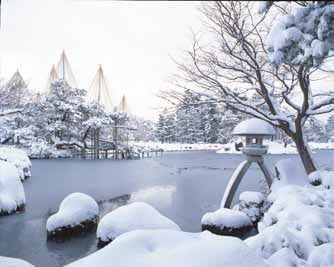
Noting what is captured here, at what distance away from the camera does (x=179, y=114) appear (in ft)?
16.5

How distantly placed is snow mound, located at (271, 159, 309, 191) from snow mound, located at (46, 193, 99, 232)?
3370 millimetres

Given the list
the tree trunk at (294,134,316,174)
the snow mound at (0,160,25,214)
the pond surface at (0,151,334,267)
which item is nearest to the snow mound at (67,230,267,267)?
the pond surface at (0,151,334,267)

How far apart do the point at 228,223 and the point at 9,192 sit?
513 cm

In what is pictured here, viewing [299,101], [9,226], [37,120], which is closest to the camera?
[299,101]

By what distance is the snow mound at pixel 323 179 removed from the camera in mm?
3078

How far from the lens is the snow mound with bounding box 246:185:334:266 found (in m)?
1.85

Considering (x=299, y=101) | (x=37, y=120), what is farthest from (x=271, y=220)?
(x=37, y=120)

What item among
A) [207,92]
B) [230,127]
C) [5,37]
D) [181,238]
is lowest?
[181,238]

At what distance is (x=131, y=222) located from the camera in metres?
3.74

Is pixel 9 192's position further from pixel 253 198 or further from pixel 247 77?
pixel 247 77

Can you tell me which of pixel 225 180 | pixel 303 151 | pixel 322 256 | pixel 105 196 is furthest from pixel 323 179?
pixel 225 180

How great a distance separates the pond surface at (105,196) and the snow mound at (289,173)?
1.24 ft

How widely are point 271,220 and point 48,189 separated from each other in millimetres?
7726

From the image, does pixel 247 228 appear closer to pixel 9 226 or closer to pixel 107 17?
pixel 107 17
